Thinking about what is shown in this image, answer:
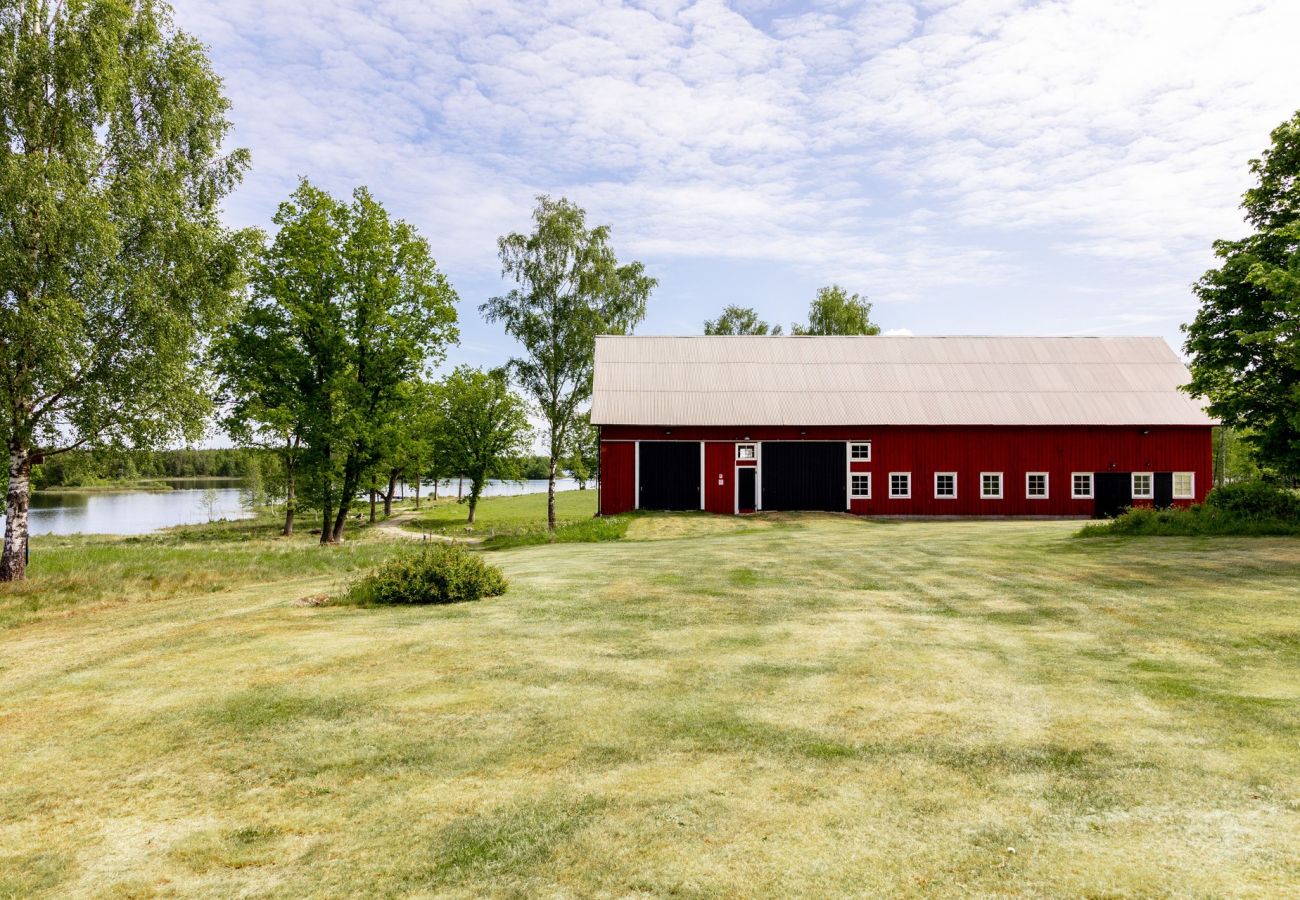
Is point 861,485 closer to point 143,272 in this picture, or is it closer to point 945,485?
point 945,485

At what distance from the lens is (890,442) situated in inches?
1379

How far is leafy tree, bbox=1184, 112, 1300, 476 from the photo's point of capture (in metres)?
20.2

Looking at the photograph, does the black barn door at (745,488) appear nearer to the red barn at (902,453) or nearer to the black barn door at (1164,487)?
the red barn at (902,453)

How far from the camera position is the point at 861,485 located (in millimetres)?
35031

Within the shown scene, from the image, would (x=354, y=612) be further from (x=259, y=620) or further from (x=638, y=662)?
(x=638, y=662)

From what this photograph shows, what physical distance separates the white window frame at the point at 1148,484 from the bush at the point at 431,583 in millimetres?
33155

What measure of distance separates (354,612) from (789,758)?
8.85m

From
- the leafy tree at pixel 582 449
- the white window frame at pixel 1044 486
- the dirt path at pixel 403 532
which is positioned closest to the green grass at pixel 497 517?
the dirt path at pixel 403 532

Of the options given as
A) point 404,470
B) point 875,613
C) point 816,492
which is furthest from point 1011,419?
point 404,470

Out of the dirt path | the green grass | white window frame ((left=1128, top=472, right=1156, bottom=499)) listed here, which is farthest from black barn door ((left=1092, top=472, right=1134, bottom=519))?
the dirt path

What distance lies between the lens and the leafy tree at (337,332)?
30.9 m

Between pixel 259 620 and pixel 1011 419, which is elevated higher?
pixel 1011 419

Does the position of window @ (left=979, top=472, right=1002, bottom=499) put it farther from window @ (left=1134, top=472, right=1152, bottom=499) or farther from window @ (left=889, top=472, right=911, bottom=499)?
window @ (left=1134, top=472, right=1152, bottom=499)

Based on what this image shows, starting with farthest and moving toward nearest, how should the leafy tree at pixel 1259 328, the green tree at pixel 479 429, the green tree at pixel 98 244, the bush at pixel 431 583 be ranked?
the green tree at pixel 479 429, the leafy tree at pixel 1259 328, the green tree at pixel 98 244, the bush at pixel 431 583
